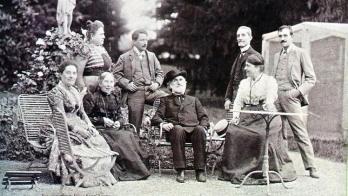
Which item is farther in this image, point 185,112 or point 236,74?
point 236,74

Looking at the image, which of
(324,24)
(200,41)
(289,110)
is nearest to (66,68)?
(200,41)

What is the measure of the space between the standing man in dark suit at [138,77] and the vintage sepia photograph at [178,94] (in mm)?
12

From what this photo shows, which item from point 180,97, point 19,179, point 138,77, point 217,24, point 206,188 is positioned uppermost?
point 217,24

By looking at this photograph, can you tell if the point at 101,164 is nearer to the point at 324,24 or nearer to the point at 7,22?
the point at 7,22

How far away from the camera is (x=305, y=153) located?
14.0 feet

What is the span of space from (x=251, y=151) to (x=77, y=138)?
136cm

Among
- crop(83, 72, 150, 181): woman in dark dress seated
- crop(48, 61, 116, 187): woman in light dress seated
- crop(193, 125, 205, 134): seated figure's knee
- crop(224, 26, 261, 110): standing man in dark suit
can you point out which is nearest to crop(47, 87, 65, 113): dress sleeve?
crop(48, 61, 116, 187): woman in light dress seated

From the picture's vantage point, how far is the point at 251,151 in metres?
4.07

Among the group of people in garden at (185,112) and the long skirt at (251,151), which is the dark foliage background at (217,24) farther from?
the long skirt at (251,151)

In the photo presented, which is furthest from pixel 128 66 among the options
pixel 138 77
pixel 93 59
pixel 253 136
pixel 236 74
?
pixel 253 136

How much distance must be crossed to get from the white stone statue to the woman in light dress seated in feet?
1.97

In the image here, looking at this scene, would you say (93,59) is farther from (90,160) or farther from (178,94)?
(90,160)

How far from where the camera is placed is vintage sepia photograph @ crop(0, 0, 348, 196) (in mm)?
3908

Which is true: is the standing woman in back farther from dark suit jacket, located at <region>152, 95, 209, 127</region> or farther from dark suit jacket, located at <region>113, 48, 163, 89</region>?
dark suit jacket, located at <region>152, 95, 209, 127</region>
